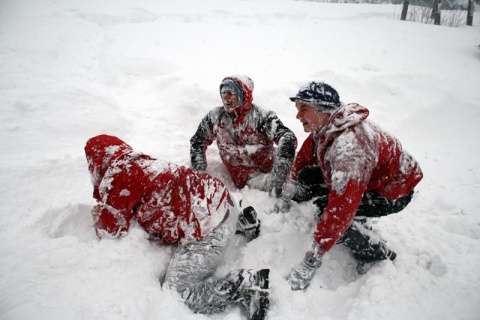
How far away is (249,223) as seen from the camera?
2521 millimetres

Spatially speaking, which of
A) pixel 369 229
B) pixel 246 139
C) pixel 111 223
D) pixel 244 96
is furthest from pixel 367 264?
pixel 111 223

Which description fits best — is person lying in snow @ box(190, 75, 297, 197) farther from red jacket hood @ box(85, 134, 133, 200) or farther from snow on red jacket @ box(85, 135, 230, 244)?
red jacket hood @ box(85, 134, 133, 200)

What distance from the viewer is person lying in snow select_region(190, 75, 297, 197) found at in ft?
9.89

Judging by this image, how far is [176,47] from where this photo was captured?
7.61m

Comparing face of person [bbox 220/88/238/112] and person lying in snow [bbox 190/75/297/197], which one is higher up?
face of person [bbox 220/88/238/112]

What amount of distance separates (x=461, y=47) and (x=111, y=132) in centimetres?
1022

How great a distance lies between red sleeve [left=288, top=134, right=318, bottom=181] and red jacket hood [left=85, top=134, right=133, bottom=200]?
62.8 inches

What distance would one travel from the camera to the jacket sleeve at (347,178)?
5.79 ft

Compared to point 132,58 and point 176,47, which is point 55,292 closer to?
point 132,58

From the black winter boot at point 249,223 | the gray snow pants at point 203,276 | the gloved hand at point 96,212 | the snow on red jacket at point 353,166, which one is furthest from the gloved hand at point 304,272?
the gloved hand at point 96,212

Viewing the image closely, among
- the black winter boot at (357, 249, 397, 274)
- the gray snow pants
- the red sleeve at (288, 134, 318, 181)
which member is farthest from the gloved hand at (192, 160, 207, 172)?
the black winter boot at (357, 249, 397, 274)

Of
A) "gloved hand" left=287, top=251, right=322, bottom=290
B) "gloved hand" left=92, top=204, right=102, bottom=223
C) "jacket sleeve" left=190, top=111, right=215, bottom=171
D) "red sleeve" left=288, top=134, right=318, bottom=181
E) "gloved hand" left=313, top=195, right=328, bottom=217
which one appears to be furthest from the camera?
"jacket sleeve" left=190, top=111, right=215, bottom=171

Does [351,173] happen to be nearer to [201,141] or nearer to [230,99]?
[230,99]

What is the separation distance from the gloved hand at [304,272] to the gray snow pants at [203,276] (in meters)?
0.45
